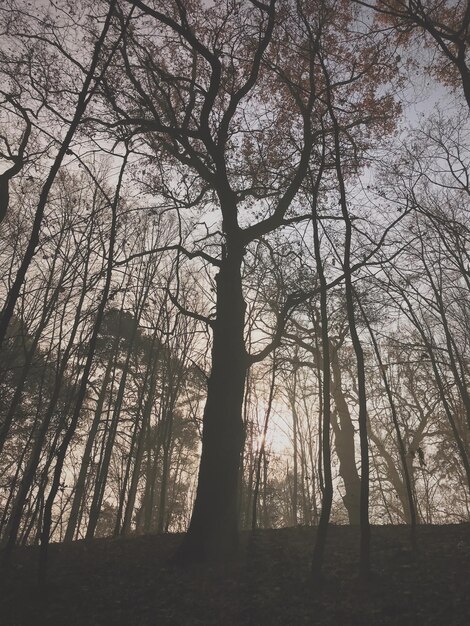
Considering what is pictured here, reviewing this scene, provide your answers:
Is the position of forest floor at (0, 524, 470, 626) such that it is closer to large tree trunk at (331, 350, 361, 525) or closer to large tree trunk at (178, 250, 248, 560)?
large tree trunk at (178, 250, 248, 560)

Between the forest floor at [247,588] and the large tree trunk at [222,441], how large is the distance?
1.14ft

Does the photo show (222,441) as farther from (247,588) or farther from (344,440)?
(344,440)

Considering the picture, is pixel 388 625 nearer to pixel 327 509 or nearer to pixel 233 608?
pixel 327 509

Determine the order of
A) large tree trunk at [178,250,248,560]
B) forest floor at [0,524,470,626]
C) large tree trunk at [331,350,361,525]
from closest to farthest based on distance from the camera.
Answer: forest floor at [0,524,470,626]
large tree trunk at [178,250,248,560]
large tree trunk at [331,350,361,525]

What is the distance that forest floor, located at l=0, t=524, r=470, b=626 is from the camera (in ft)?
12.2

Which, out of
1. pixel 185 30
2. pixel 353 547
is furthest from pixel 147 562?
pixel 185 30

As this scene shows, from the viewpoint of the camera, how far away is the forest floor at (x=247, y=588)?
3.71m

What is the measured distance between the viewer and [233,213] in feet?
25.2

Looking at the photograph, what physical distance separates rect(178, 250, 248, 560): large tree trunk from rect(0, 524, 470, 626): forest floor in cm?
35

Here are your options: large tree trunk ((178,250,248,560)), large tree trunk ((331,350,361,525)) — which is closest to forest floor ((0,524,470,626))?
large tree trunk ((178,250,248,560))

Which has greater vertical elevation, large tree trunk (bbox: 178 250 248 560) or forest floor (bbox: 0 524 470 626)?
large tree trunk (bbox: 178 250 248 560)

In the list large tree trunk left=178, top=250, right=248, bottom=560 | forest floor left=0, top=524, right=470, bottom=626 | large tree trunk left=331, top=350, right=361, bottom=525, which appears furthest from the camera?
large tree trunk left=331, top=350, right=361, bottom=525

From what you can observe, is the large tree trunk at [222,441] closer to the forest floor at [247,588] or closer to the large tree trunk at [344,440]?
the forest floor at [247,588]

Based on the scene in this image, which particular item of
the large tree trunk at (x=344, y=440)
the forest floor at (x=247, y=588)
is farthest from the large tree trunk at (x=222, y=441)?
the large tree trunk at (x=344, y=440)
